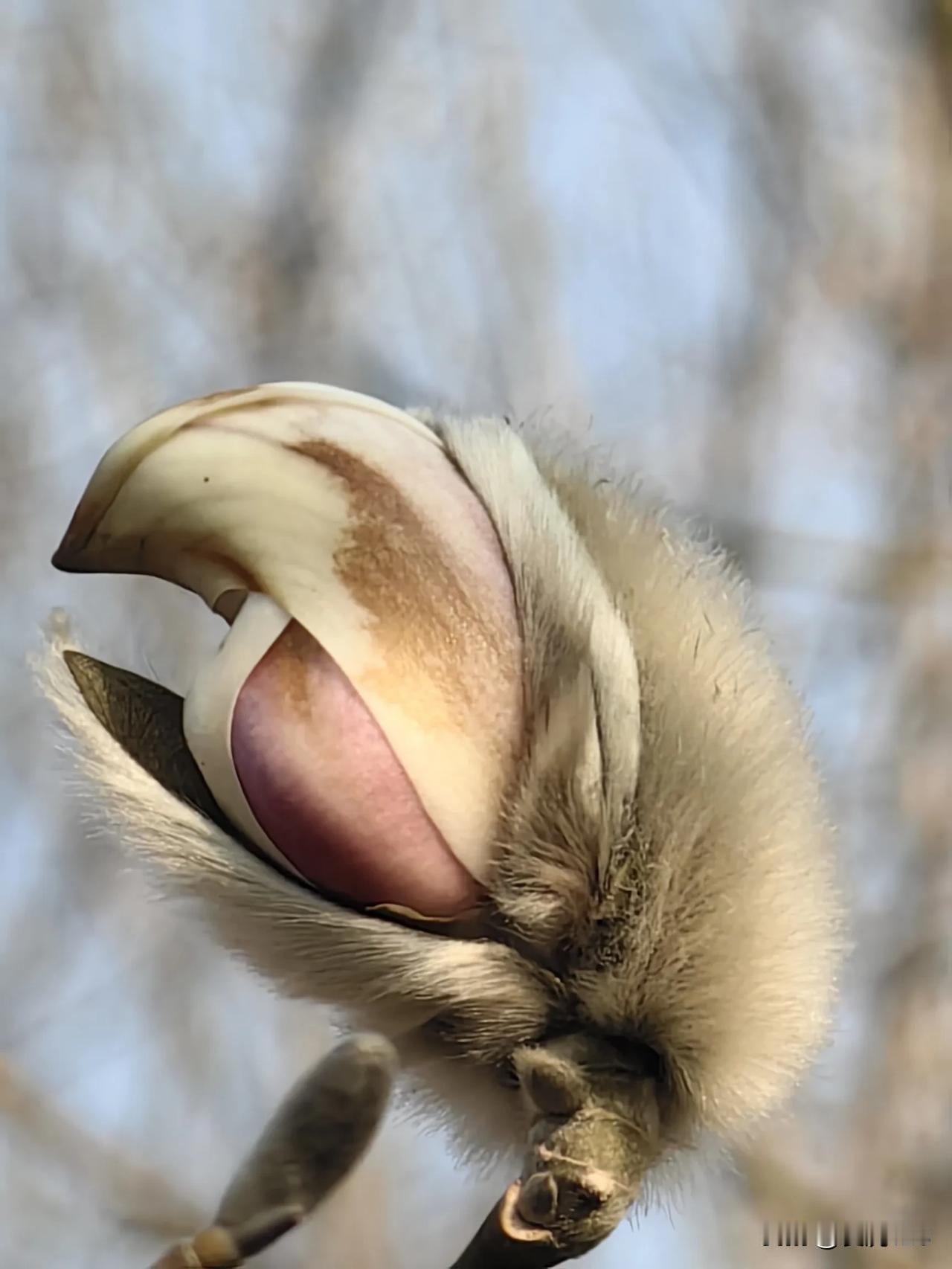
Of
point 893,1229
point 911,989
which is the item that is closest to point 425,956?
point 893,1229

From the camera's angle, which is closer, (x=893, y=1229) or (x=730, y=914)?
(x=730, y=914)

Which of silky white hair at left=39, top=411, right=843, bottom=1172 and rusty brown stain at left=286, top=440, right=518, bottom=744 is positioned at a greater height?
rusty brown stain at left=286, top=440, right=518, bottom=744

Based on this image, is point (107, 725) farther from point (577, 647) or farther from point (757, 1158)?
point (757, 1158)
